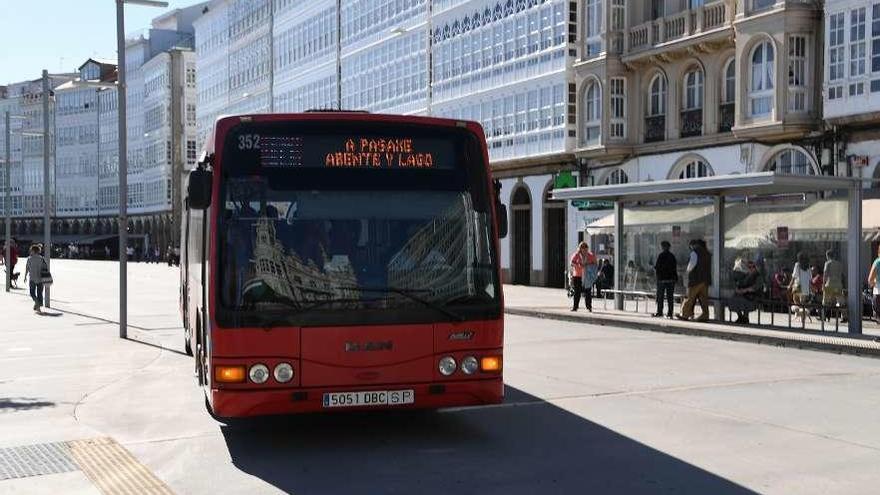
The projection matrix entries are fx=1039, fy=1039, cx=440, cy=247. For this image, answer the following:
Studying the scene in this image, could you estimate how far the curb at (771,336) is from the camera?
53.0 ft

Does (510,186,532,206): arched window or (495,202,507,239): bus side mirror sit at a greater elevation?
(510,186,532,206): arched window

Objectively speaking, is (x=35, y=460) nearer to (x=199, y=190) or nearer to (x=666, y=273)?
(x=199, y=190)

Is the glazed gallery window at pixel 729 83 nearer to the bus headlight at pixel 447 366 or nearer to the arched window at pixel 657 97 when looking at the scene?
the arched window at pixel 657 97

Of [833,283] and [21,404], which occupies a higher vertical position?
[833,283]

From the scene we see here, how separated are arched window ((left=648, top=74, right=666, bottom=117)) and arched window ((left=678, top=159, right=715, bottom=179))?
221 cm

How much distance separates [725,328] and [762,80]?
40.5 ft

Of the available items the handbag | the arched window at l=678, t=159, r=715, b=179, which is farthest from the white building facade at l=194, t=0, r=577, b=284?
the handbag

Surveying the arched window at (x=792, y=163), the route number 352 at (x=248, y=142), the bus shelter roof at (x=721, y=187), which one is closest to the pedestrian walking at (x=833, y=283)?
the bus shelter roof at (x=721, y=187)

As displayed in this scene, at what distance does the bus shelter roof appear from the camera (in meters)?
17.8

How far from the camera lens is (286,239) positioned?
820 centimetres

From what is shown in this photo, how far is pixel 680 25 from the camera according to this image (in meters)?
33.2

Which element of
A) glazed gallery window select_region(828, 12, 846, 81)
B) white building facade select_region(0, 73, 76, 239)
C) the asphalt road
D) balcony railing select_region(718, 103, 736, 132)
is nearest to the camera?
the asphalt road

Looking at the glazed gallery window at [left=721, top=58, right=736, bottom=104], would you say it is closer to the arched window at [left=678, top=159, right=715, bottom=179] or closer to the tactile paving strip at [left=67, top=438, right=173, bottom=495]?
the arched window at [left=678, top=159, right=715, bottom=179]

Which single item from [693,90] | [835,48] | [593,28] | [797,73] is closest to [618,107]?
[593,28]
